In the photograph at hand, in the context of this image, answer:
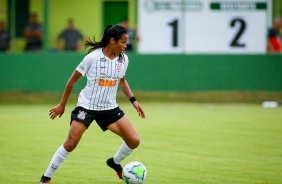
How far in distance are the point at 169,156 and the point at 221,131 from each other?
412 cm

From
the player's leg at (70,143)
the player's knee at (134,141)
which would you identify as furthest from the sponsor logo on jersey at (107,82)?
the player's knee at (134,141)

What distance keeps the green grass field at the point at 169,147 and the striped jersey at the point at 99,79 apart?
1.20 meters

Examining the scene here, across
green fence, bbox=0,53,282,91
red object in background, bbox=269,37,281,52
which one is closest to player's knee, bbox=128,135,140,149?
green fence, bbox=0,53,282,91

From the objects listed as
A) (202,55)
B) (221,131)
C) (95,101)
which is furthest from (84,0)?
(95,101)

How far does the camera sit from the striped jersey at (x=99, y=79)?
32.0ft

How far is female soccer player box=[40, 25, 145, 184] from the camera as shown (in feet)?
31.6

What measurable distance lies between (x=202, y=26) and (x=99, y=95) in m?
16.3

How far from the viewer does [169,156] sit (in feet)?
43.0

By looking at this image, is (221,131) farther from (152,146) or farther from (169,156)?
(169,156)

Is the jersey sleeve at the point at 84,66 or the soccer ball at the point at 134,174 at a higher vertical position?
the jersey sleeve at the point at 84,66

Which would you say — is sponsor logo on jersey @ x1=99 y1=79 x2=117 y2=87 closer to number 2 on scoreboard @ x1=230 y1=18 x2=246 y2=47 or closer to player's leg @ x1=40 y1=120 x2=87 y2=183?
player's leg @ x1=40 y1=120 x2=87 y2=183

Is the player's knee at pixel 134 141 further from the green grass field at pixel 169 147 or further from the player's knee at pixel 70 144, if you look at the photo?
the player's knee at pixel 70 144

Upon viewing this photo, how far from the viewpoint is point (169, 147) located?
14.3 m

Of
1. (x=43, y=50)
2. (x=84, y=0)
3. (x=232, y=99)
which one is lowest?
(x=232, y=99)
